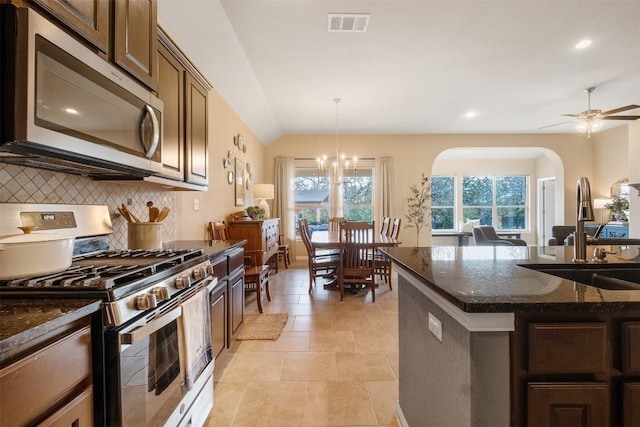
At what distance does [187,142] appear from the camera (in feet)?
7.40

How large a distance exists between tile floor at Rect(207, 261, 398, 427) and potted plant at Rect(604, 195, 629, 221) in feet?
17.8

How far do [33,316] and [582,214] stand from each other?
7.16 feet

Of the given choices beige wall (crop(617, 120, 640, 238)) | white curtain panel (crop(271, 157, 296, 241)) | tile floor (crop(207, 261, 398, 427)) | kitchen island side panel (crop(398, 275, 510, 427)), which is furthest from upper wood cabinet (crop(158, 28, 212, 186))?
beige wall (crop(617, 120, 640, 238))

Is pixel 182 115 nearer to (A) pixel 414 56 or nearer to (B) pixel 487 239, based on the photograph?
(A) pixel 414 56

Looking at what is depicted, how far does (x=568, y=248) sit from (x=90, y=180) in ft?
9.93

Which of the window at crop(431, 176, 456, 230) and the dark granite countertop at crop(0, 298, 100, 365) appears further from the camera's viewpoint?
the window at crop(431, 176, 456, 230)

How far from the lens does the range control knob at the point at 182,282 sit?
141 centimetres

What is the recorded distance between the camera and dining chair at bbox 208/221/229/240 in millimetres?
3525

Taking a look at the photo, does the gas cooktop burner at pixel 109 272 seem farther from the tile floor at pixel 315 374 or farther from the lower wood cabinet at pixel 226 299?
the tile floor at pixel 315 374

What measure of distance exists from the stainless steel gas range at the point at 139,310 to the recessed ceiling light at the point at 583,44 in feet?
13.9

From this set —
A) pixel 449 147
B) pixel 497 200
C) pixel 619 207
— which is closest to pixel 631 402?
pixel 449 147

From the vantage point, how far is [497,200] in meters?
8.70

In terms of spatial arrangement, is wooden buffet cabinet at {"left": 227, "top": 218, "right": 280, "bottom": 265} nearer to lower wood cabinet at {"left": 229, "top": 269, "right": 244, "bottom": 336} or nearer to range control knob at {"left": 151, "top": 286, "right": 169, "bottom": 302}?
lower wood cabinet at {"left": 229, "top": 269, "right": 244, "bottom": 336}

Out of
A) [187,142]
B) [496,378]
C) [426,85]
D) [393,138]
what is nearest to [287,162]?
[393,138]
